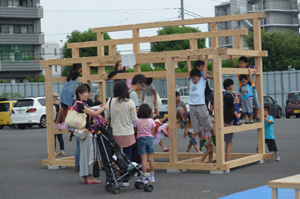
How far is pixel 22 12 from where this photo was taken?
7494 centimetres

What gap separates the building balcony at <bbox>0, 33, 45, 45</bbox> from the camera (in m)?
75.5

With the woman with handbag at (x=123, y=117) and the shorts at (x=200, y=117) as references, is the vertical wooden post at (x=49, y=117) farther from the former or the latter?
the woman with handbag at (x=123, y=117)

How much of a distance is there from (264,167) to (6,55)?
223ft

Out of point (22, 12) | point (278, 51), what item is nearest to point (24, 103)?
point (278, 51)

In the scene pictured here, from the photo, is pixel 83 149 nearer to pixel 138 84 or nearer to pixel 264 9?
pixel 138 84

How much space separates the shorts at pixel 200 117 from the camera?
12273mm

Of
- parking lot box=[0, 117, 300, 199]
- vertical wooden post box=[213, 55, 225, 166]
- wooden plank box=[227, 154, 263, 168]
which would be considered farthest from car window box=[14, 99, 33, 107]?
vertical wooden post box=[213, 55, 225, 166]

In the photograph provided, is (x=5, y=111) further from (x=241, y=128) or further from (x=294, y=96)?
(x=241, y=128)

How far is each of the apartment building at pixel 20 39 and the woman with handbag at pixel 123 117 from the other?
66284 mm

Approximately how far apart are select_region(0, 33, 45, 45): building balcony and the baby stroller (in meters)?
67.4

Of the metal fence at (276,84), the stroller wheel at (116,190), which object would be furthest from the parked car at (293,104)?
the stroller wheel at (116,190)

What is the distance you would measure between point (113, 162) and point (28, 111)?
83.1 feet

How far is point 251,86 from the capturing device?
13.7 m

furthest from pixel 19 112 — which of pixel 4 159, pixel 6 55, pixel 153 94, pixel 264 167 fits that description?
pixel 6 55
